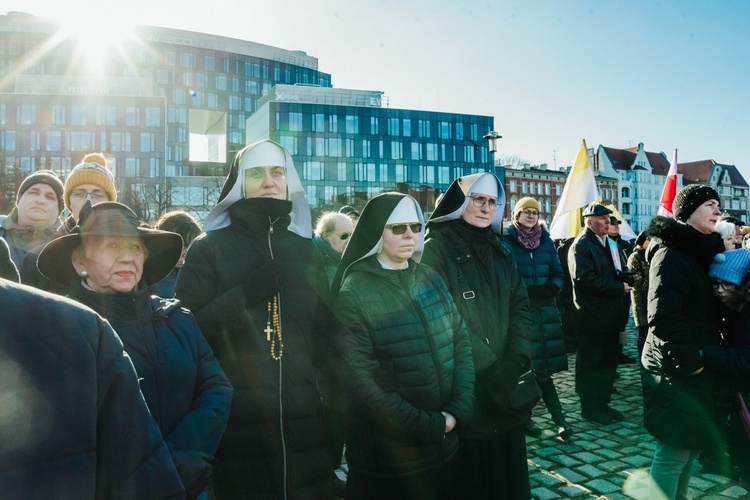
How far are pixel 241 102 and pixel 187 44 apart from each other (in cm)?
1237

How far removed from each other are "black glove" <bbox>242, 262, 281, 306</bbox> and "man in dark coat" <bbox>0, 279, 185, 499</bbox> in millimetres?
1486

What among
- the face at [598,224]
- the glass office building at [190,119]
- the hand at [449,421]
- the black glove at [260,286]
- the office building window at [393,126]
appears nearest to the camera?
the black glove at [260,286]

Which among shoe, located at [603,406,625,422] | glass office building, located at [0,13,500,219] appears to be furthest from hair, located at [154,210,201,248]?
glass office building, located at [0,13,500,219]

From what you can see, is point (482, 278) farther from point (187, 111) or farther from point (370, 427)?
point (187, 111)

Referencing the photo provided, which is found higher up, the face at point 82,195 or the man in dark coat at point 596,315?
the face at point 82,195

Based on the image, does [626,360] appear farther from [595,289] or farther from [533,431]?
[533,431]

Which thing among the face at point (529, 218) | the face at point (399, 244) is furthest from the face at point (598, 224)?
the face at point (399, 244)

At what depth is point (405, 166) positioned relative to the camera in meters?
75.0

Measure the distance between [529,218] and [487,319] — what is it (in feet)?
7.53

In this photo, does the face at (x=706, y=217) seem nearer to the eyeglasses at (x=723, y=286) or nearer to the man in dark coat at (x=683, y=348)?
the man in dark coat at (x=683, y=348)

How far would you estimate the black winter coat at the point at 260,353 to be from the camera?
2.61 m

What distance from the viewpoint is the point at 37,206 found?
3.88m

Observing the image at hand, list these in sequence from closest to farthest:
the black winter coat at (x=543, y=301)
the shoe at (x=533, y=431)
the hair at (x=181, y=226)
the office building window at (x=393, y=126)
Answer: the hair at (x=181, y=226)
the black winter coat at (x=543, y=301)
the shoe at (x=533, y=431)
the office building window at (x=393, y=126)

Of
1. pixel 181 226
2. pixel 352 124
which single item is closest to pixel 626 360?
pixel 181 226
